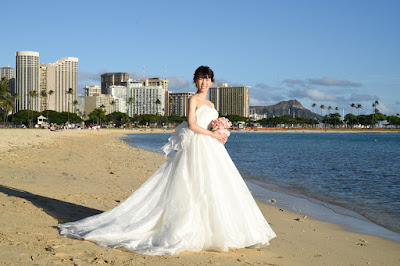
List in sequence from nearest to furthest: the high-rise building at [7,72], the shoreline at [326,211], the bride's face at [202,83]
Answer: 1. the bride's face at [202,83]
2. the shoreline at [326,211]
3. the high-rise building at [7,72]

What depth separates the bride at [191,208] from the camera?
14.3ft

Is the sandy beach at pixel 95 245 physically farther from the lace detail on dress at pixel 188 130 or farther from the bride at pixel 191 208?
the lace detail on dress at pixel 188 130

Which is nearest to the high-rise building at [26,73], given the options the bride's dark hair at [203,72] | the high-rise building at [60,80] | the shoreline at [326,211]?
the high-rise building at [60,80]

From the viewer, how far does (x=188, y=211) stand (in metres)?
4.44

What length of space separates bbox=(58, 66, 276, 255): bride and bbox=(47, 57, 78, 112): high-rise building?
189351 millimetres

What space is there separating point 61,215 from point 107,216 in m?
1.20

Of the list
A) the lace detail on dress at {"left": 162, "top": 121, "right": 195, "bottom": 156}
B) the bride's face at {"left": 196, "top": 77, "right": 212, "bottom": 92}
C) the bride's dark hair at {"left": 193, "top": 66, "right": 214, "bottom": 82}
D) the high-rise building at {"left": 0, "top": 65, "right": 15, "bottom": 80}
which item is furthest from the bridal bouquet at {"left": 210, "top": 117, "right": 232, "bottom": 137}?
the high-rise building at {"left": 0, "top": 65, "right": 15, "bottom": 80}

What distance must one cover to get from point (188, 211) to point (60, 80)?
196007mm

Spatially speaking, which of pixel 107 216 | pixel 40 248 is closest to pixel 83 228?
pixel 107 216

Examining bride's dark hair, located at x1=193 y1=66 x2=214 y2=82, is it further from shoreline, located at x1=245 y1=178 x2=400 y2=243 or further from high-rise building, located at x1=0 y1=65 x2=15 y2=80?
high-rise building, located at x1=0 y1=65 x2=15 y2=80

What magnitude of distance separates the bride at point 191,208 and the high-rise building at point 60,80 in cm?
18935

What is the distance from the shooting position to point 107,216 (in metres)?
4.98

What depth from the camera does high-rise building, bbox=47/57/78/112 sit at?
7244 inches

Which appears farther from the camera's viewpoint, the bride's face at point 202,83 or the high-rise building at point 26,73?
the high-rise building at point 26,73
